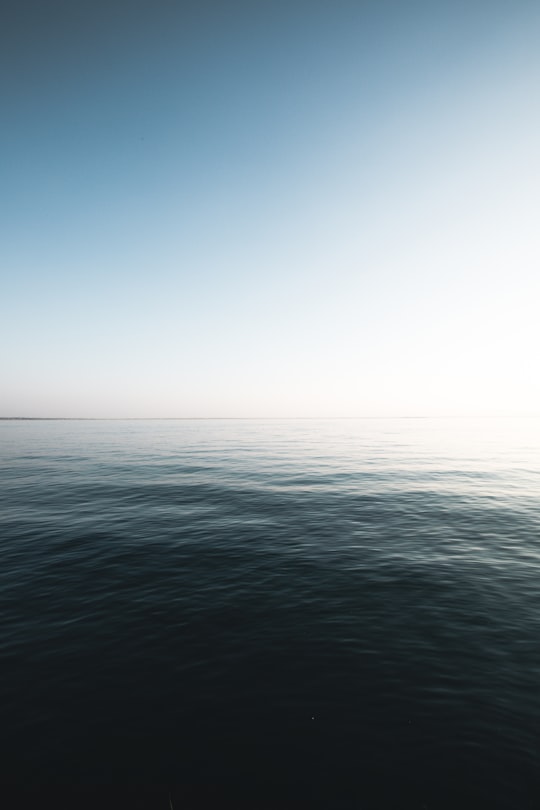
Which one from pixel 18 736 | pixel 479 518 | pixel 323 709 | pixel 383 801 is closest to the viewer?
pixel 383 801

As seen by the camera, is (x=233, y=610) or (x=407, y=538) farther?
(x=407, y=538)

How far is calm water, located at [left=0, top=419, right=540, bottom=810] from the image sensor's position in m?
6.54

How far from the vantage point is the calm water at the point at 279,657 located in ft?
21.5

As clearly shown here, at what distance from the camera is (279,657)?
31.1 ft

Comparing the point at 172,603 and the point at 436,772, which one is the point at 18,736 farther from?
the point at 436,772

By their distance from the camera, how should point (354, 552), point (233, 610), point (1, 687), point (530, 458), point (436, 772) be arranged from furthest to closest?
point (530, 458) < point (354, 552) < point (233, 610) < point (1, 687) < point (436, 772)

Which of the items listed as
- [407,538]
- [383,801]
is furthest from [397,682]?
[407,538]

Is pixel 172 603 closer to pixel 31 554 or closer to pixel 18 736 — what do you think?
pixel 18 736

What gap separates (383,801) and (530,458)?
59.5 meters

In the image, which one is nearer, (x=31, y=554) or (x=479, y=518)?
(x=31, y=554)

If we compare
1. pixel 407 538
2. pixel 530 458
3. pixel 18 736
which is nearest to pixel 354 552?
pixel 407 538

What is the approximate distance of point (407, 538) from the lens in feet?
61.7

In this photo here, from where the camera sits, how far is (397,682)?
8570 mm

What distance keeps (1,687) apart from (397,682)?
9.65m
